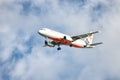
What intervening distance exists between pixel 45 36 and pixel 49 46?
37.0 feet

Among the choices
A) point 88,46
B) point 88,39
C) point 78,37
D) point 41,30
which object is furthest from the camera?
point 88,39

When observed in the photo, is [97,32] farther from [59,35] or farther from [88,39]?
[88,39]

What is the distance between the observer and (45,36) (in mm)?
138375

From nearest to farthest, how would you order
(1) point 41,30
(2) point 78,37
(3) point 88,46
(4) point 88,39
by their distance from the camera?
(1) point 41,30 < (2) point 78,37 < (3) point 88,46 < (4) point 88,39

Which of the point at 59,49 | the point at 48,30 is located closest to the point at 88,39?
the point at 59,49

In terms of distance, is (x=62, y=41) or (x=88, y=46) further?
(x=88, y=46)

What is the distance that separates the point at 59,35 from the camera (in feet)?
463

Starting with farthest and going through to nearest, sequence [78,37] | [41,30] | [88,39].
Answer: [88,39]
[78,37]
[41,30]

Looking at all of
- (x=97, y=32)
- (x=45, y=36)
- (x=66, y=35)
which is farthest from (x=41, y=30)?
(x=97, y=32)

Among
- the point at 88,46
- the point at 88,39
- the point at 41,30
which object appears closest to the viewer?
the point at 41,30

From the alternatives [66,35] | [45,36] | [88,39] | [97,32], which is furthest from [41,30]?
[88,39]

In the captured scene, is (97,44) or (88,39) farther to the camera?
(88,39)

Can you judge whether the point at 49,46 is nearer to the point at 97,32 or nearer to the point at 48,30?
the point at 48,30

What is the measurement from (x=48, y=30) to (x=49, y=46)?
38.0ft
